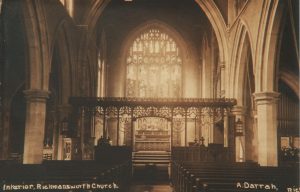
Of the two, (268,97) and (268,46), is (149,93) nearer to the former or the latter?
(268,97)

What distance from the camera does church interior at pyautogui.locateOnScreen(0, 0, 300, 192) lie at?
1052 cm

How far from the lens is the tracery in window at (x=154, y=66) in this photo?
3253cm

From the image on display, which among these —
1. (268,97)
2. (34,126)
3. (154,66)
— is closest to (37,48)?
(34,126)

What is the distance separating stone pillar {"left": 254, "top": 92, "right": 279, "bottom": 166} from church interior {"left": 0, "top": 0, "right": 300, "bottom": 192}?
42mm

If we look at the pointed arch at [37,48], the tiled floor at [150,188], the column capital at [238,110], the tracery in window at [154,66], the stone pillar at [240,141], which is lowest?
the tiled floor at [150,188]

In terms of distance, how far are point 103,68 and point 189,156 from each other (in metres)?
14.6

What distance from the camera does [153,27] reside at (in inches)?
1296

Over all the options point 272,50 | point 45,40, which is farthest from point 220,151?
point 45,40

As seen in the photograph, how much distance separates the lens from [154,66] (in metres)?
33.0

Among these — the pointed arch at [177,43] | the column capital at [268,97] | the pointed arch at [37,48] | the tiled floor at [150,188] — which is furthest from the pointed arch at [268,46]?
the pointed arch at [177,43]

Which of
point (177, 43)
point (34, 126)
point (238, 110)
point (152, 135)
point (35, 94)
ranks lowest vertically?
point (152, 135)

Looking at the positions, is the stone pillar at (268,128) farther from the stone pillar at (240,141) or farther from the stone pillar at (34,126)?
the stone pillar at (34,126)

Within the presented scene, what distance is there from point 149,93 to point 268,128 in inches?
673

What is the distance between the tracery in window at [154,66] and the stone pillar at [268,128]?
16.4 meters
